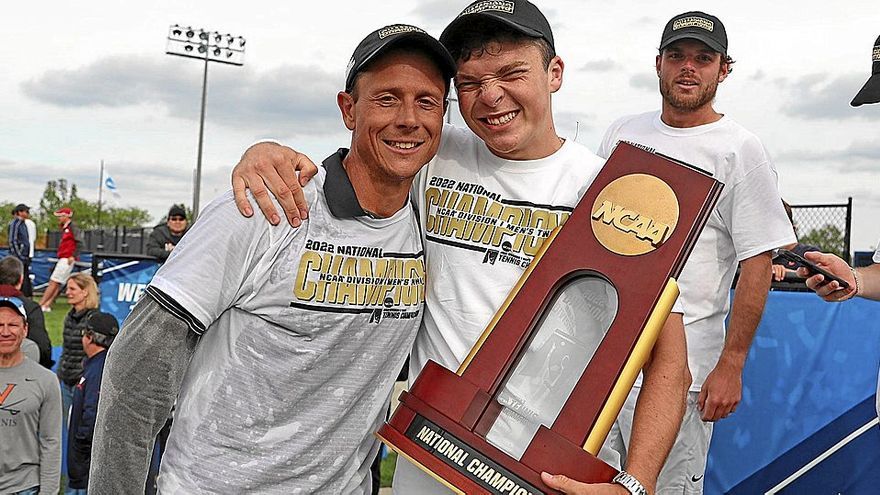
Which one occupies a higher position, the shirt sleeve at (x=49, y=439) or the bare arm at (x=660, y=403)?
the bare arm at (x=660, y=403)

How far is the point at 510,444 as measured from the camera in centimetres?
182

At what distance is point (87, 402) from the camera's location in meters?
5.19

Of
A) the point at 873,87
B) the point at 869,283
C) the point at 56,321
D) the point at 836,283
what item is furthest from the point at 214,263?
the point at 56,321

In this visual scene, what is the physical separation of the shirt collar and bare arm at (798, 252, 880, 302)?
1756 mm

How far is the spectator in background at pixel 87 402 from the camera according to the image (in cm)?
521

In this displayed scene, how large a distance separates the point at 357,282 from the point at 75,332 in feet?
17.0

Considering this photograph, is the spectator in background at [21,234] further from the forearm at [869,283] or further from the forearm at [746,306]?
the forearm at [869,283]

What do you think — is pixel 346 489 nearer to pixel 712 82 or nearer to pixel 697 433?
pixel 697 433

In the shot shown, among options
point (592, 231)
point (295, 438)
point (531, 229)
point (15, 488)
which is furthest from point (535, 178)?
point (15, 488)

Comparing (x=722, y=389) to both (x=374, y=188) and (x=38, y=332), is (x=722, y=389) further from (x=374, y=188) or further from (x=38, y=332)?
(x=38, y=332)

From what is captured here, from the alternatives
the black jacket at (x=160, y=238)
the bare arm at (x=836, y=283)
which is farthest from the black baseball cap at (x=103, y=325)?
the bare arm at (x=836, y=283)

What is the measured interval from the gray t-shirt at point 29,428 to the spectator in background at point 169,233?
353cm

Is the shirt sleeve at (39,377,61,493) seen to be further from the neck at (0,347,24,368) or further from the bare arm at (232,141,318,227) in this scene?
the bare arm at (232,141,318,227)

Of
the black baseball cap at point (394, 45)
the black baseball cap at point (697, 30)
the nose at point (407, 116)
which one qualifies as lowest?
the nose at point (407, 116)
